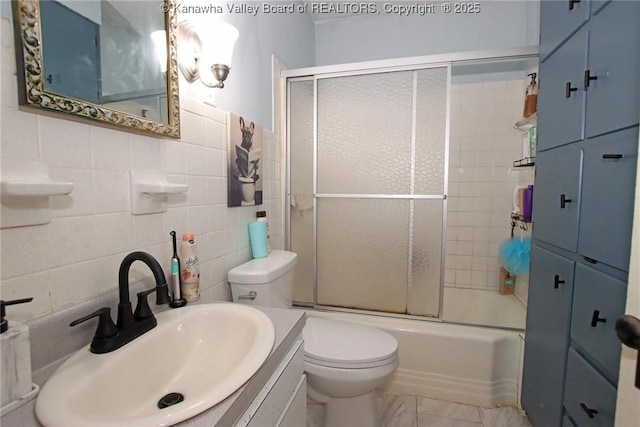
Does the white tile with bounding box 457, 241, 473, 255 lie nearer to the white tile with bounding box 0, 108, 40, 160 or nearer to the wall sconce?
the wall sconce

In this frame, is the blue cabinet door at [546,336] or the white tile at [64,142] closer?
the white tile at [64,142]

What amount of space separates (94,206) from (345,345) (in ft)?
3.46

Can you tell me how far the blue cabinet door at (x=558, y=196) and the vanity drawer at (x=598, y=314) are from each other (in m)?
0.14

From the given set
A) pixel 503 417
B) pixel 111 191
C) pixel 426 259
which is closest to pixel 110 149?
pixel 111 191

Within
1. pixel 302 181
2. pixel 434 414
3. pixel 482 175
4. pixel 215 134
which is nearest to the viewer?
pixel 215 134

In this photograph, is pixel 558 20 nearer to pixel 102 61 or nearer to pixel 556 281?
pixel 556 281

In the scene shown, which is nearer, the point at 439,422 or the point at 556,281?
the point at 556,281

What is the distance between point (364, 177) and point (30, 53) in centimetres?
151

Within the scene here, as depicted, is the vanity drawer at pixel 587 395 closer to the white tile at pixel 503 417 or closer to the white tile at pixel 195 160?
the white tile at pixel 503 417

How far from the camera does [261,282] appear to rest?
1.26 m

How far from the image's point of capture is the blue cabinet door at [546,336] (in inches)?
44.1

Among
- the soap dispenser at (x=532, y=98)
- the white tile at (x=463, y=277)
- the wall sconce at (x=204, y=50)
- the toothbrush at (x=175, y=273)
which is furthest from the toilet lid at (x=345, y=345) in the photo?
the soap dispenser at (x=532, y=98)

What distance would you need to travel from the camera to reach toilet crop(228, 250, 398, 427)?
124cm

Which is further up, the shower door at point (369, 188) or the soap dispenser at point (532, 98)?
the soap dispenser at point (532, 98)
